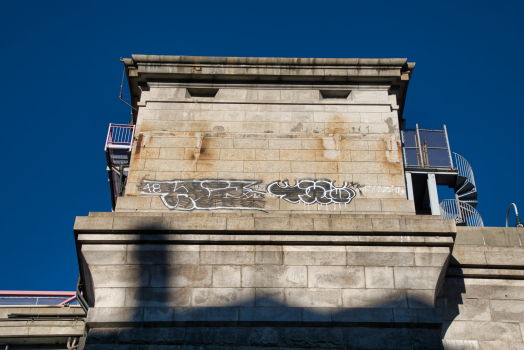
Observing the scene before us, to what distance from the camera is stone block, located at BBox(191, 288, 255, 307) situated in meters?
14.4

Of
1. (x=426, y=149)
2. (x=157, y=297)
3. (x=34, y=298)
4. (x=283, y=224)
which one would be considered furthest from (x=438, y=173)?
(x=34, y=298)

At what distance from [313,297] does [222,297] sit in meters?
2.29

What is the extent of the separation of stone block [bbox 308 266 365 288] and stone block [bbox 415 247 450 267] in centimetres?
156

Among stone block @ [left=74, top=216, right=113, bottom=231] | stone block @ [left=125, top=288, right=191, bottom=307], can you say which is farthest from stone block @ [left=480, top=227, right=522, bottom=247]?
stone block @ [left=74, top=216, right=113, bottom=231]

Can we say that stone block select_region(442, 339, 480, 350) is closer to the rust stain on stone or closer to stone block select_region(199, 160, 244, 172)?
stone block select_region(199, 160, 244, 172)

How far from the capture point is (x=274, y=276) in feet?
48.4

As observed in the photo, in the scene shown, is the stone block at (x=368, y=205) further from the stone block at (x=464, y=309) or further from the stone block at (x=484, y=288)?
the stone block at (x=464, y=309)

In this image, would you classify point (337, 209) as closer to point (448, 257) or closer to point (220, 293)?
point (448, 257)

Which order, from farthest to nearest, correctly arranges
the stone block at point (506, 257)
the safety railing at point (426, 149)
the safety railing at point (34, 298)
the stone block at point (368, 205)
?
1. the safety railing at point (34, 298)
2. the safety railing at point (426, 149)
3. the stone block at point (368, 205)
4. the stone block at point (506, 257)

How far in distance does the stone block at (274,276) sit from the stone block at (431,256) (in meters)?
3.02

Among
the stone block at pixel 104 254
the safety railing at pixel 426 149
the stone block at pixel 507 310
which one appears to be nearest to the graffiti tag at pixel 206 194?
the stone block at pixel 104 254

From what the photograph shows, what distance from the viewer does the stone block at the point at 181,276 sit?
14.7 m

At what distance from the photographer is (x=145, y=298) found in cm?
1447

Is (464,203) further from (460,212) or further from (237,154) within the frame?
(237,154)
